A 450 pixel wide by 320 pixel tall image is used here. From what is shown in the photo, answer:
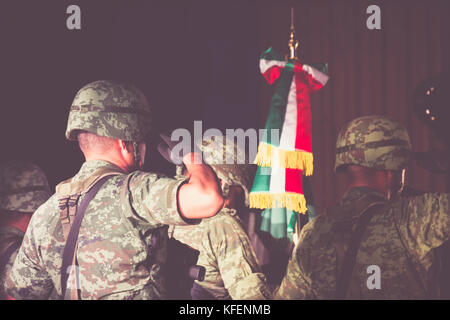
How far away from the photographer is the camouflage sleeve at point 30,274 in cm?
248

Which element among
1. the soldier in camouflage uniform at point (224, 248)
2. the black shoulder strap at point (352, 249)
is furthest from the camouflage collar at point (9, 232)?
the black shoulder strap at point (352, 249)

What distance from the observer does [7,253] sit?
3064mm

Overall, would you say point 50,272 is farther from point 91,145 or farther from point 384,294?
→ point 384,294

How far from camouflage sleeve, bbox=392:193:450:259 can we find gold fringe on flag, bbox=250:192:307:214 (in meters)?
1.62

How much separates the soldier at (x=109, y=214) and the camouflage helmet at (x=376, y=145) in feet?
2.53

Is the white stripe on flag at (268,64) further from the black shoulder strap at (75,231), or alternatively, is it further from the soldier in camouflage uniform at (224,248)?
the black shoulder strap at (75,231)

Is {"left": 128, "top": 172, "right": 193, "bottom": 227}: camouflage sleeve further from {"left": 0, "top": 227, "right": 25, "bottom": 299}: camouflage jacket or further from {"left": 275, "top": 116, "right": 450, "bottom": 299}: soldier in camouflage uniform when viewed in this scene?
{"left": 0, "top": 227, "right": 25, "bottom": 299}: camouflage jacket

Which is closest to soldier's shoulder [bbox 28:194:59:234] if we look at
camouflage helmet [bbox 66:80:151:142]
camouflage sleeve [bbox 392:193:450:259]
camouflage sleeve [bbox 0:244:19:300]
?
camouflage helmet [bbox 66:80:151:142]

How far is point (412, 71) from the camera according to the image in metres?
4.71

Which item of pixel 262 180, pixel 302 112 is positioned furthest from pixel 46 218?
pixel 302 112

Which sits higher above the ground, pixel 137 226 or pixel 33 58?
pixel 33 58

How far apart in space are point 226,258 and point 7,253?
133 cm
